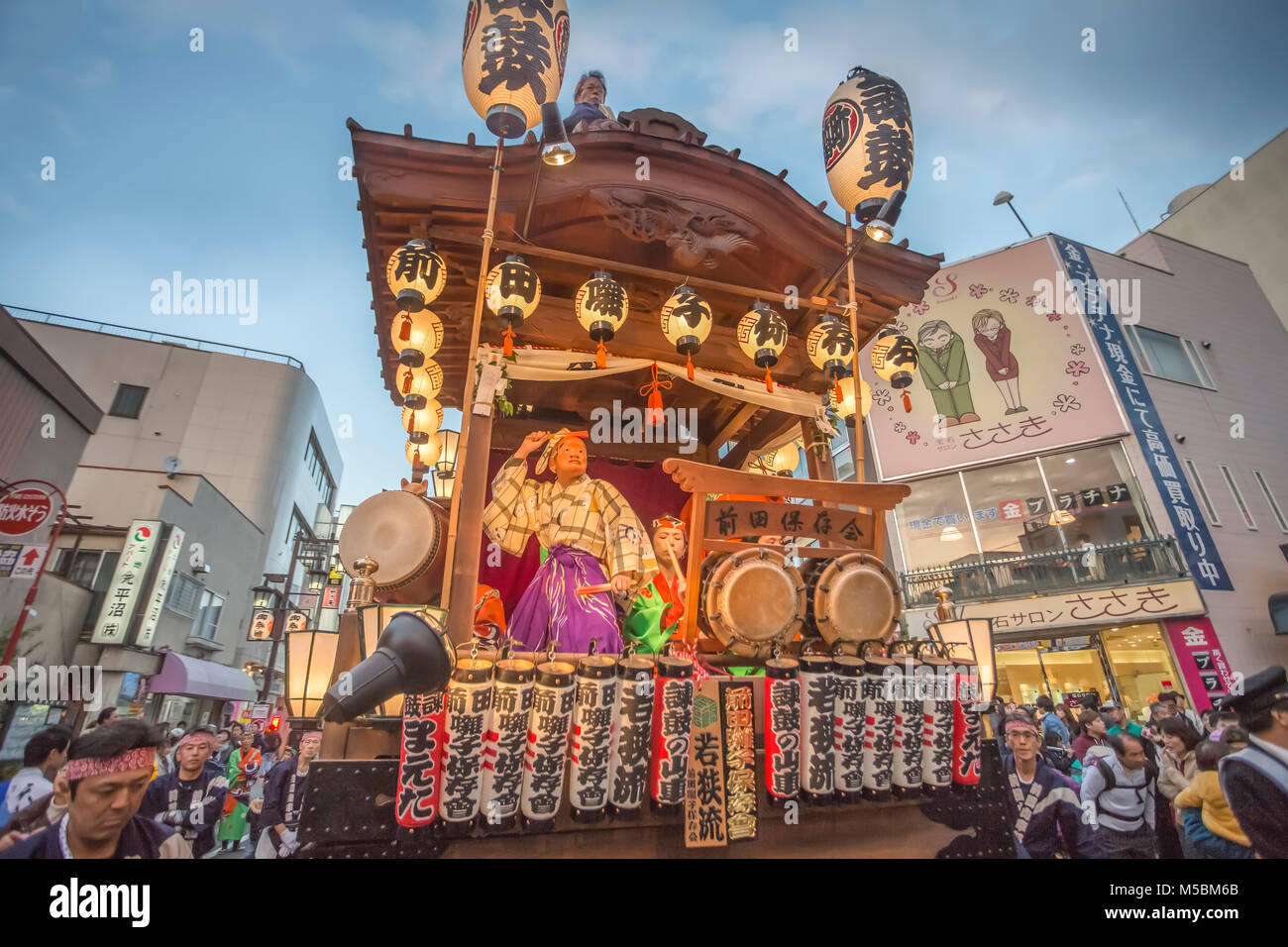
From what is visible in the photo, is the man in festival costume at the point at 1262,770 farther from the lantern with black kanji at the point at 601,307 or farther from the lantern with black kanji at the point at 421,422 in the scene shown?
the lantern with black kanji at the point at 421,422

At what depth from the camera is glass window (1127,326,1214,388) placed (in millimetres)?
16797

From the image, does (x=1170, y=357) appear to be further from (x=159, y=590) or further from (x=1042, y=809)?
(x=159, y=590)

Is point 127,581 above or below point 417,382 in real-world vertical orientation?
above

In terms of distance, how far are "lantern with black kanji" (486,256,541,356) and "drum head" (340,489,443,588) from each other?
160 centimetres

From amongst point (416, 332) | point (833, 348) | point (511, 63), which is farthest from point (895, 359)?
point (416, 332)

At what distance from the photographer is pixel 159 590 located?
17297 millimetres

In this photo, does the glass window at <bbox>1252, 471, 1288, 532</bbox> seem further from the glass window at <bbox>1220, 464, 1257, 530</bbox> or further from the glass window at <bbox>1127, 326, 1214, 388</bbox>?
the glass window at <bbox>1127, 326, 1214, 388</bbox>

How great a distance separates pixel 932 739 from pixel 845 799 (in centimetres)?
62

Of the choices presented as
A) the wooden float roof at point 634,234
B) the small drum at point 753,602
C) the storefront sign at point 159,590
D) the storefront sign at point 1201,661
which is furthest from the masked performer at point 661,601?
the storefront sign at point 159,590

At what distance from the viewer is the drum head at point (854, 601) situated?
141 inches

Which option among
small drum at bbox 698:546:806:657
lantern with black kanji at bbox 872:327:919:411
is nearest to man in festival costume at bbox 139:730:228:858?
small drum at bbox 698:546:806:657

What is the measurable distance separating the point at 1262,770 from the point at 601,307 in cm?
508
